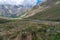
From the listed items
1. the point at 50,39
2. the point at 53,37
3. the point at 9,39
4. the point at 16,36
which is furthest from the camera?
the point at 53,37

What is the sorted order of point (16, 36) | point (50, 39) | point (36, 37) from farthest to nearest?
point (50, 39)
point (36, 37)
point (16, 36)

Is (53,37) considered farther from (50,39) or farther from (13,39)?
(13,39)

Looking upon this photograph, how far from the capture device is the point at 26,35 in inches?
2072

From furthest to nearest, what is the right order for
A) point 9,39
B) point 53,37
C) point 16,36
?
point 53,37
point 16,36
point 9,39

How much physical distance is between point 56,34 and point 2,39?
898 inches

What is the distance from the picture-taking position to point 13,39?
164 ft

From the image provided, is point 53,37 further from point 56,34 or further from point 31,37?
point 31,37

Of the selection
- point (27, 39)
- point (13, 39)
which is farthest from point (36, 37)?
point (13, 39)

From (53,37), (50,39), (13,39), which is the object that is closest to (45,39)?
(50,39)

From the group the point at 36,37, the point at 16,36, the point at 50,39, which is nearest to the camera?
the point at 16,36

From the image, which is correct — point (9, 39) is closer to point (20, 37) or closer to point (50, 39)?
point (20, 37)

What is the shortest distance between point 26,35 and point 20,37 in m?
2.13

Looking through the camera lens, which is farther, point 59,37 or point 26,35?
point 59,37

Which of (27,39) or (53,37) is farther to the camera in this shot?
(53,37)
